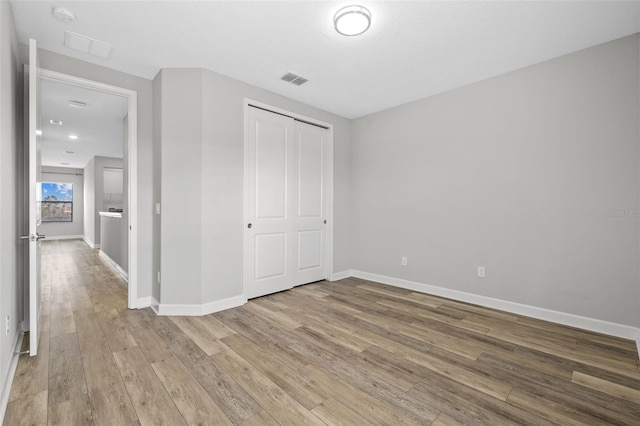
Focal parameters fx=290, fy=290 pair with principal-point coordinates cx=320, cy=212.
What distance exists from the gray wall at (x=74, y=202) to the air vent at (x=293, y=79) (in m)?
11.0

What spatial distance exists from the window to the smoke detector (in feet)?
35.3

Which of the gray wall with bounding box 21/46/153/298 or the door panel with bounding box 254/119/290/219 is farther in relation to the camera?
the door panel with bounding box 254/119/290/219

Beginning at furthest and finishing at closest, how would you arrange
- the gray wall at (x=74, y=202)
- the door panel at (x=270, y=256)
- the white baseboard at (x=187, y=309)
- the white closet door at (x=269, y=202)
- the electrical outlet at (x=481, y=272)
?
the gray wall at (x=74, y=202), the door panel at (x=270, y=256), the white closet door at (x=269, y=202), the electrical outlet at (x=481, y=272), the white baseboard at (x=187, y=309)

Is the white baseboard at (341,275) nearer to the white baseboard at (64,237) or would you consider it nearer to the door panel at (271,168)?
the door panel at (271,168)

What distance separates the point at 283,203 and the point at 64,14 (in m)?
2.69

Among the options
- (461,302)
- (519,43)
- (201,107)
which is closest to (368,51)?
(519,43)

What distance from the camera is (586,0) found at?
6.83ft

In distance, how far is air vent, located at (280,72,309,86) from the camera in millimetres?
3299

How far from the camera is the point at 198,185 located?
10.2 ft

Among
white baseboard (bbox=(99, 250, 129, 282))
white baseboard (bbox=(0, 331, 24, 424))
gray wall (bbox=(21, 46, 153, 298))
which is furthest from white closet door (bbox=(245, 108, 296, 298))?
white baseboard (bbox=(99, 250, 129, 282))

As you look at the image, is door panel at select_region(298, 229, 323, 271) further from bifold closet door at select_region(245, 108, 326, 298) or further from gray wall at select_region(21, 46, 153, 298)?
gray wall at select_region(21, 46, 153, 298)

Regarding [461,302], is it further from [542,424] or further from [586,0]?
[586,0]

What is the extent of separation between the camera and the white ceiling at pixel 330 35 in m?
2.17

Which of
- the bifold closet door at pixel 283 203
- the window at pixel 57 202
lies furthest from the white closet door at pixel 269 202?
the window at pixel 57 202
